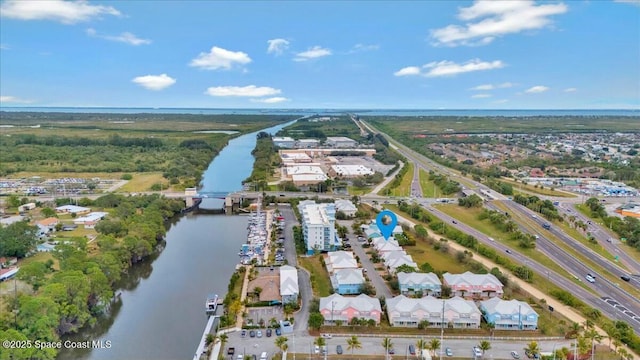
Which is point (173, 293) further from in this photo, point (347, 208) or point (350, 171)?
point (350, 171)

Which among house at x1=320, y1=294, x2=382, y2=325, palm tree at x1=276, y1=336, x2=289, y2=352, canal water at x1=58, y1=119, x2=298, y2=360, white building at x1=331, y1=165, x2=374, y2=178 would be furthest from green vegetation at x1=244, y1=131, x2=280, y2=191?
palm tree at x1=276, y1=336, x2=289, y2=352

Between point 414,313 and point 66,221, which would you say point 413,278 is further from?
point 66,221

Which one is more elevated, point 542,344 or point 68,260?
point 68,260

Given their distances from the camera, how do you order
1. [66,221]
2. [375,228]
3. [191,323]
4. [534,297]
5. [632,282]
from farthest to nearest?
[66,221]
[375,228]
[632,282]
[534,297]
[191,323]

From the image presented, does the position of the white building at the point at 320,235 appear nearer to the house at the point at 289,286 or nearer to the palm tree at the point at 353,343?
the house at the point at 289,286

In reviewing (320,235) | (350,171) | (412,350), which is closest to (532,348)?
(412,350)

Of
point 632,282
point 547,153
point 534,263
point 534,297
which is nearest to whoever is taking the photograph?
point 534,297

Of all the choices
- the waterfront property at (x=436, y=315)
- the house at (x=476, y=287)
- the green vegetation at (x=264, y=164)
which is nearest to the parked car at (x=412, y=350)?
the waterfront property at (x=436, y=315)

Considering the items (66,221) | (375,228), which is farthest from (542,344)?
(66,221)
